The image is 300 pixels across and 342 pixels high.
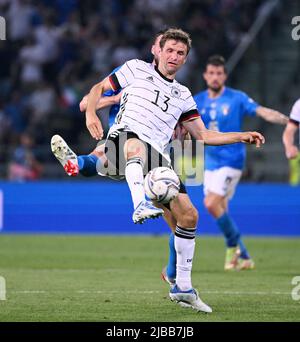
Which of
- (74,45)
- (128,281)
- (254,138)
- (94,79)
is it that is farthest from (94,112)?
(74,45)

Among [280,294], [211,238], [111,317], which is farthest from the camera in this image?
[211,238]

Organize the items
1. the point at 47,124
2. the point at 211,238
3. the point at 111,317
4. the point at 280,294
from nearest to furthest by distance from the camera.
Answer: the point at 111,317, the point at 280,294, the point at 211,238, the point at 47,124

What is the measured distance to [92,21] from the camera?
22.8 meters

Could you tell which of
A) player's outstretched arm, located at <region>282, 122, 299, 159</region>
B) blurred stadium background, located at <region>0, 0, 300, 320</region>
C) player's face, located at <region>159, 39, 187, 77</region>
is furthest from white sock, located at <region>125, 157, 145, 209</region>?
blurred stadium background, located at <region>0, 0, 300, 320</region>

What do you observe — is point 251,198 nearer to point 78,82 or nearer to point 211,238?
point 211,238

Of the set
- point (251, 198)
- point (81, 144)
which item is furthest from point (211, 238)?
point (81, 144)

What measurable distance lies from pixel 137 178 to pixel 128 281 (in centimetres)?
309

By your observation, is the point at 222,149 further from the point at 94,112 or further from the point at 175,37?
the point at 94,112

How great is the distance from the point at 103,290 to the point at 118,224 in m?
8.84

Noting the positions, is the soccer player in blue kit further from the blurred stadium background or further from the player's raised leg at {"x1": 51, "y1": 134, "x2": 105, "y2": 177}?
the blurred stadium background

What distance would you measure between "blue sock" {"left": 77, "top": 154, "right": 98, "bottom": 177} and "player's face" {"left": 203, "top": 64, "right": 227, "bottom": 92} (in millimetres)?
4447

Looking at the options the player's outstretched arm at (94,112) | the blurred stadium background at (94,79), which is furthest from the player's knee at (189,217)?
the blurred stadium background at (94,79)

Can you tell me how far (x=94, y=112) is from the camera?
29.2 feet

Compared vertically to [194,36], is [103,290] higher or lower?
lower
